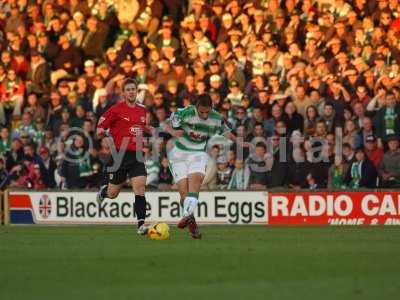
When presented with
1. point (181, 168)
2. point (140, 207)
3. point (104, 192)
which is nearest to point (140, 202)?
point (140, 207)

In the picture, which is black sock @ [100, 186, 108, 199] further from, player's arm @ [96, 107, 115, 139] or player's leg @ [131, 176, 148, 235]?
player's arm @ [96, 107, 115, 139]

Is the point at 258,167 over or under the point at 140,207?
over

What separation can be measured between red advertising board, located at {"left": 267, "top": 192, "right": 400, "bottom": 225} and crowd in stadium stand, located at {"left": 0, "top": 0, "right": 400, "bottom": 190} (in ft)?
→ 1.42

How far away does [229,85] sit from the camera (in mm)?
24781

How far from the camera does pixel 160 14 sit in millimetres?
27922

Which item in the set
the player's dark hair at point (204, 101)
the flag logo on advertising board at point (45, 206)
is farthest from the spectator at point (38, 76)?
the player's dark hair at point (204, 101)

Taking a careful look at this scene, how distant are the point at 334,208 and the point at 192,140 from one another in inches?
234

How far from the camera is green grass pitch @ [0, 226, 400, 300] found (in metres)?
10.1

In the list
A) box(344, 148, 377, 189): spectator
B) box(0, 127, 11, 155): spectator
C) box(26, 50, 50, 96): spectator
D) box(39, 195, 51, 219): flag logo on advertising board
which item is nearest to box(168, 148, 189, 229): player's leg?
box(344, 148, 377, 189): spectator

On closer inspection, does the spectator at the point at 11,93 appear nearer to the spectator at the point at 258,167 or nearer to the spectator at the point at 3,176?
the spectator at the point at 3,176

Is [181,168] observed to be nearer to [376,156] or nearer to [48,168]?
[376,156]

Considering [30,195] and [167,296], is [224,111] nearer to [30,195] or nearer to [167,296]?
[30,195]

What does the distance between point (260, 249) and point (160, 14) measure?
14.1 meters

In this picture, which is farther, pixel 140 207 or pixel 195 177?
pixel 140 207
